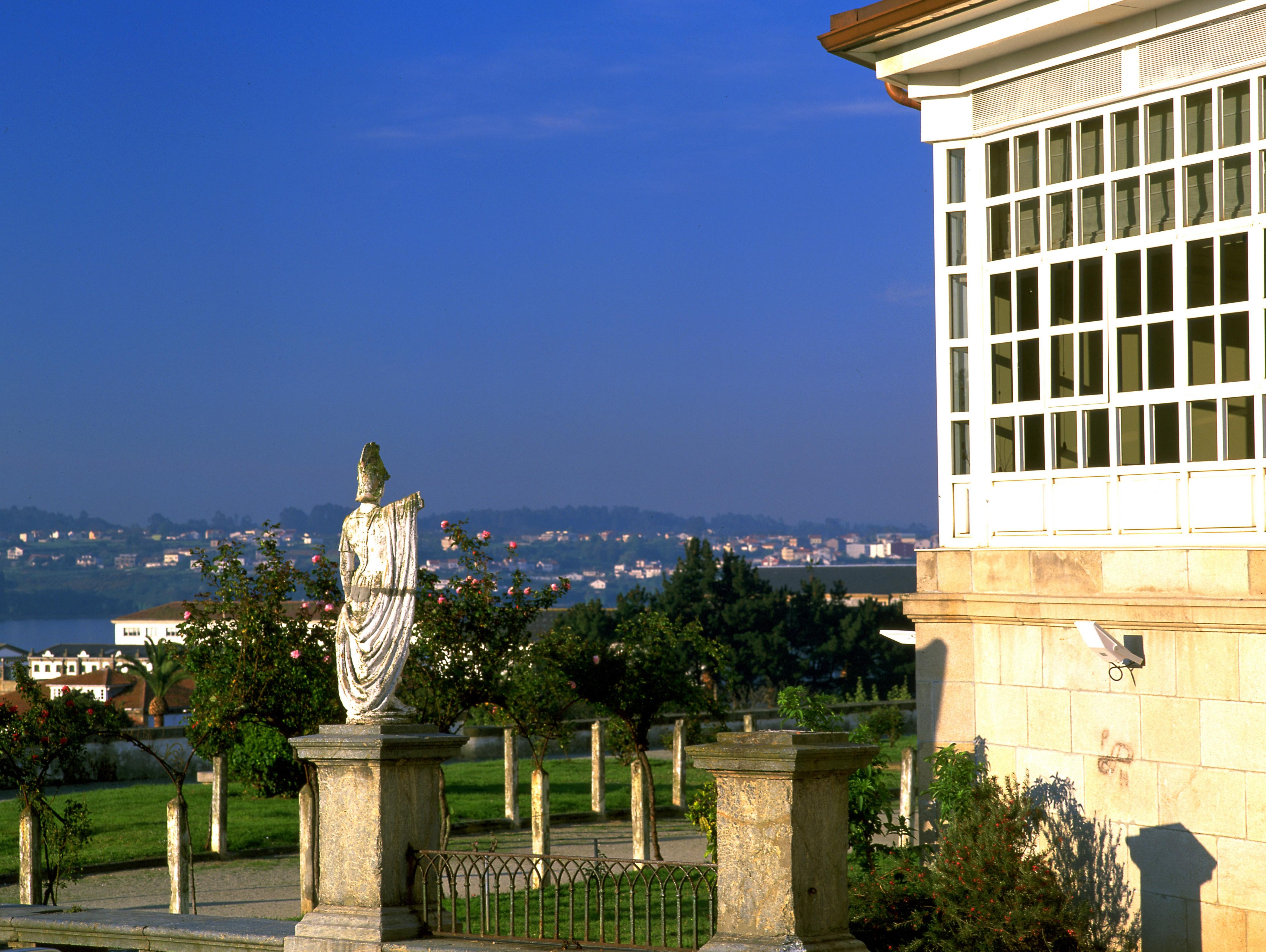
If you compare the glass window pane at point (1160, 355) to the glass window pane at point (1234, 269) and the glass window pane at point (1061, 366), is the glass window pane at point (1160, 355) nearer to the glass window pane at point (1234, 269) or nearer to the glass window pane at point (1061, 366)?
the glass window pane at point (1234, 269)

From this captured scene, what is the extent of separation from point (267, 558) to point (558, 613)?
2478cm

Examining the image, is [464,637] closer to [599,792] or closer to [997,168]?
[599,792]

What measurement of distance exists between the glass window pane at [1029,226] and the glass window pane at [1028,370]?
0.70m

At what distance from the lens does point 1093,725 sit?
34.1ft

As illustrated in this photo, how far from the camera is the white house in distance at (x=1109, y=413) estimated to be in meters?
9.55

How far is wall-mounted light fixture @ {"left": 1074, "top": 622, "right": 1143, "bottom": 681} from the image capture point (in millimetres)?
9906

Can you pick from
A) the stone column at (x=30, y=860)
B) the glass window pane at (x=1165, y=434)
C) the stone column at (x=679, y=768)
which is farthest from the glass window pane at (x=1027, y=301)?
the stone column at (x=679, y=768)

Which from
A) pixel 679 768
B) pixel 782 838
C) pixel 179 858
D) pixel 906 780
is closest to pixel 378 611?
pixel 782 838

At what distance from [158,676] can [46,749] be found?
3309 centimetres

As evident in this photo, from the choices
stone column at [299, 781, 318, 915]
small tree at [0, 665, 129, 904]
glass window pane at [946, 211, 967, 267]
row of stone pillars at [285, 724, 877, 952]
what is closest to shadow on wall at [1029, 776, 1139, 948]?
row of stone pillars at [285, 724, 877, 952]

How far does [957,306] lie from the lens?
11.6 meters

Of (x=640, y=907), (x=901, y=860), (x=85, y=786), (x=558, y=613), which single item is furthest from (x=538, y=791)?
(x=558, y=613)

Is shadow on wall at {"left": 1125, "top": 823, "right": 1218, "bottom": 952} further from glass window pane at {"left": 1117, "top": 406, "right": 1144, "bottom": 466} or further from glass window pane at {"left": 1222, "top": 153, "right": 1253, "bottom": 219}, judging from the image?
glass window pane at {"left": 1222, "top": 153, "right": 1253, "bottom": 219}

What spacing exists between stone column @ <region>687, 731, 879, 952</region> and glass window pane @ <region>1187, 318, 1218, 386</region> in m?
4.23
